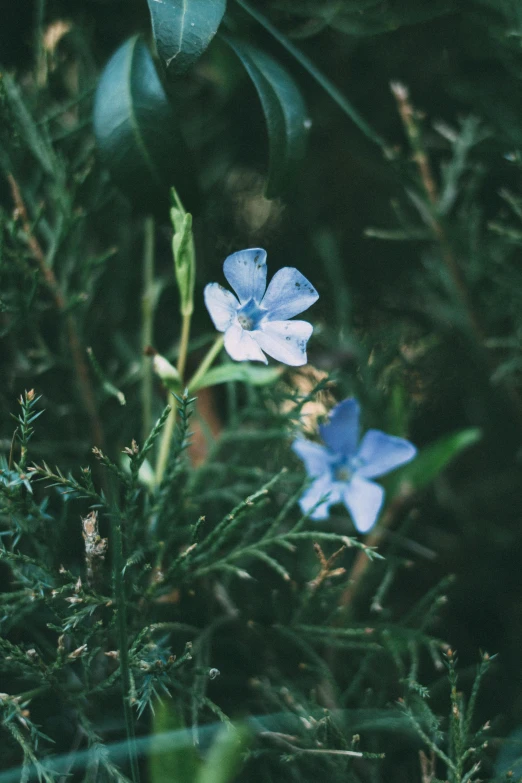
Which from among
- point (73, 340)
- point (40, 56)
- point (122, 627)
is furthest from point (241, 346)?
point (40, 56)

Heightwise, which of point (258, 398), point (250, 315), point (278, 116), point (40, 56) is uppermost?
point (40, 56)

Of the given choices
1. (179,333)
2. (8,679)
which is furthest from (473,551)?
(8,679)

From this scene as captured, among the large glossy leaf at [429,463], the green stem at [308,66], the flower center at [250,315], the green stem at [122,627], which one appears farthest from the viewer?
the large glossy leaf at [429,463]

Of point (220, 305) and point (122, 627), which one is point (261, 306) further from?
point (122, 627)

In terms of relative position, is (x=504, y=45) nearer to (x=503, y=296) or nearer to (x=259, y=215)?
(x=503, y=296)

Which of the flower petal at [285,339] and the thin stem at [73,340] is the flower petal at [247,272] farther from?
the thin stem at [73,340]

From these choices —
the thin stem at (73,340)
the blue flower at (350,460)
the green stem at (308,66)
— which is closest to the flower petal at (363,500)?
the blue flower at (350,460)

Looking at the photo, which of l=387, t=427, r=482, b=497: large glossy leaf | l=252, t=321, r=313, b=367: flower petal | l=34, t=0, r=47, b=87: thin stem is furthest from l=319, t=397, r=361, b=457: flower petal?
l=34, t=0, r=47, b=87: thin stem
